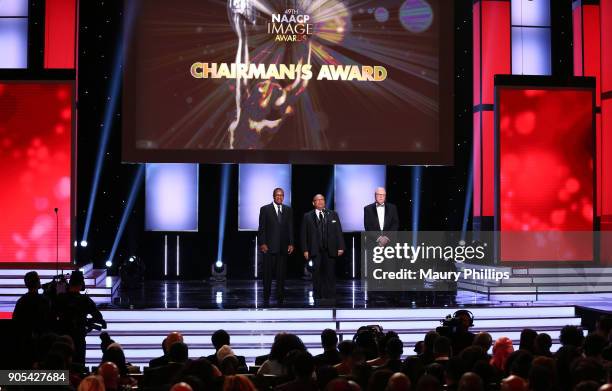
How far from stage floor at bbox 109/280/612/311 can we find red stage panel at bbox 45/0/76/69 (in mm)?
3602

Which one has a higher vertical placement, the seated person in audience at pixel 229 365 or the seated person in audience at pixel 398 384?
the seated person in audience at pixel 398 384

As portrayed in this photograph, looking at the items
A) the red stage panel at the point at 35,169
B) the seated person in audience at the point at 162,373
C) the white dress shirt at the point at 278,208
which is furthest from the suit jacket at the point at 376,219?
the seated person in audience at the point at 162,373

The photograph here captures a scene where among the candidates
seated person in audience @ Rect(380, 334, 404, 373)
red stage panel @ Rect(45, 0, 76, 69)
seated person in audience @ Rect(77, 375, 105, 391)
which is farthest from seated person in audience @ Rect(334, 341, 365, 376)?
red stage panel @ Rect(45, 0, 76, 69)

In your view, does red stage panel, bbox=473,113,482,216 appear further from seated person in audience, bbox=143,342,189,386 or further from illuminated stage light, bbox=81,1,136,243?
seated person in audience, bbox=143,342,189,386

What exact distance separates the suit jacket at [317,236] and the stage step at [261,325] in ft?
2.75

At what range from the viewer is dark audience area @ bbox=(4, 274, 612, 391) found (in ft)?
13.1

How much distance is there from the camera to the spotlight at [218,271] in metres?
13.5

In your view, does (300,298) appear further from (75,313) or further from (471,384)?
(471,384)

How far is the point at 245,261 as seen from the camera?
45.4 feet

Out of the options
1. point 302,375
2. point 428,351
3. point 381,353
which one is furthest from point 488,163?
point 302,375

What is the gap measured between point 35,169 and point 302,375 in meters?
8.30

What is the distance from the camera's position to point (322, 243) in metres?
9.83

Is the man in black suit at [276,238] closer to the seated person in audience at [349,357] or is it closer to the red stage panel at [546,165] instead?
the red stage panel at [546,165]

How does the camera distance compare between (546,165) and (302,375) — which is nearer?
(302,375)
